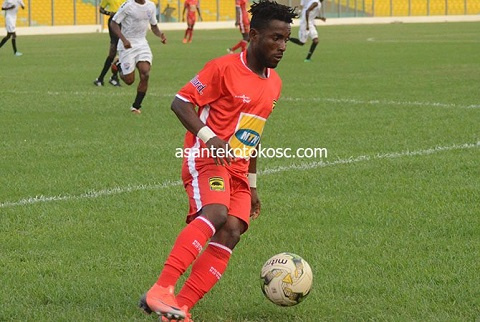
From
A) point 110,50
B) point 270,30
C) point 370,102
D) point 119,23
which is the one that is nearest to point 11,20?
point 110,50

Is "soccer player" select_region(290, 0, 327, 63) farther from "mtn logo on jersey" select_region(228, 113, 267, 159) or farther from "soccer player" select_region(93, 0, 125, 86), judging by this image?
"mtn logo on jersey" select_region(228, 113, 267, 159)

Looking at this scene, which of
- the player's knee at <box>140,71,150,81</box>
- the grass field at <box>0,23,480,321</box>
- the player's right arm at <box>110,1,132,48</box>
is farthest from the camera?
the player's right arm at <box>110,1,132,48</box>

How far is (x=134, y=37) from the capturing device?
604 inches

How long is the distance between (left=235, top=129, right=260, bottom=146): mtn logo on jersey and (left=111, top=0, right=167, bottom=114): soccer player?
9.30 m

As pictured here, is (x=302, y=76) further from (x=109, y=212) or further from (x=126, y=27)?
(x=109, y=212)

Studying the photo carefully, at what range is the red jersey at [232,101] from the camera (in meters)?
5.22

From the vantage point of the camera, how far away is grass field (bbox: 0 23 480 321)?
5.47 meters

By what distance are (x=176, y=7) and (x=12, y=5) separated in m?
28.2

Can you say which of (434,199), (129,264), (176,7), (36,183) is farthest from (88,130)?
(176,7)

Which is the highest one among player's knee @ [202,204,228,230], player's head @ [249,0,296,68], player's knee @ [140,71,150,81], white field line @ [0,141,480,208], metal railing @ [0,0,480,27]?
player's head @ [249,0,296,68]

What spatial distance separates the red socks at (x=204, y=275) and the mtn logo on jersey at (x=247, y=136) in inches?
21.8

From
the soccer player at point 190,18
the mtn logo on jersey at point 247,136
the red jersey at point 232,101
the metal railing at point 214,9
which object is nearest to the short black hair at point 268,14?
the red jersey at point 232,101

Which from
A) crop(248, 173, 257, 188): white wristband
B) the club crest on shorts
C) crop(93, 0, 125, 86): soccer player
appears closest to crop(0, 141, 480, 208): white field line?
crop(248, 173, 257, 188): white wristband

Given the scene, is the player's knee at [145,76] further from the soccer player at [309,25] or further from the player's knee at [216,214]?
the soccer player at [309,25]
